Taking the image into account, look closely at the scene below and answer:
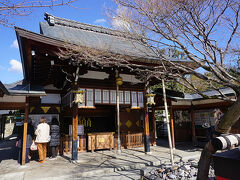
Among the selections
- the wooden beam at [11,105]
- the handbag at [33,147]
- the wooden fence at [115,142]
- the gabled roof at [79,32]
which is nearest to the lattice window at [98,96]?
the gabled roof at [79,32]

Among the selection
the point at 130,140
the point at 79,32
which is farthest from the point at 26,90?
the point at 130,140

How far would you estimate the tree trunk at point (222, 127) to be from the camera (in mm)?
3305

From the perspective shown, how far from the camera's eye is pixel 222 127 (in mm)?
3383

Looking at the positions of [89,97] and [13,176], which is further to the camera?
[89,97]

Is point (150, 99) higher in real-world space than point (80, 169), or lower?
higher

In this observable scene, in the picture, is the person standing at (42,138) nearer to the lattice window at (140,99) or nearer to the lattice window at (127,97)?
the lattice window at (127,97)

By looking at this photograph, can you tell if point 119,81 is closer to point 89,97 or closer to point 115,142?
point 89,97

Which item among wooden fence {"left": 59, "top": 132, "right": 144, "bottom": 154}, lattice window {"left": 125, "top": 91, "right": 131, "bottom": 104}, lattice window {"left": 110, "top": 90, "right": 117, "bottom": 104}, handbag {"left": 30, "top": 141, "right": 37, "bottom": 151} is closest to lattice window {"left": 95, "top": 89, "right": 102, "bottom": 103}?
lattice window {"left": 110, "top": 90, "right": 117, "bottom": 104}

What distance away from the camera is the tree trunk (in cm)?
330

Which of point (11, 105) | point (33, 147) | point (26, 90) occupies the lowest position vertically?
point (33, 147)

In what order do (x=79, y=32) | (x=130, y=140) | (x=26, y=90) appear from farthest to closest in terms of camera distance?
(x=79, y=32) → (x=130, y=140) → (x=26, y=90)

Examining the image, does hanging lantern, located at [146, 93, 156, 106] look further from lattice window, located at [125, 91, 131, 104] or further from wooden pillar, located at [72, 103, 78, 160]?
wooden pillar, located at [72, 103, 78, 160]

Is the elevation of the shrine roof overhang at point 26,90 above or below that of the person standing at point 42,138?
above

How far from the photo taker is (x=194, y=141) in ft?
32.9
